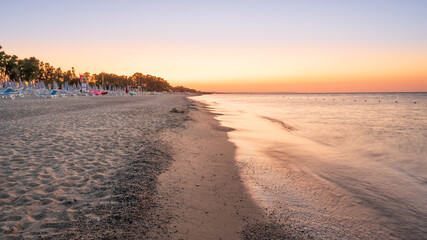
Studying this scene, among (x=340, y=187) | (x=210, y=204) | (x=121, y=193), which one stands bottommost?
(x=340, y=187)

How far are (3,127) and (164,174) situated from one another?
8.79m

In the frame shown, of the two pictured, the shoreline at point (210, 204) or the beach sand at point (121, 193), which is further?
the shoreline at point (210, 204)

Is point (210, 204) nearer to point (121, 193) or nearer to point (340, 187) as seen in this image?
point (121, 193)

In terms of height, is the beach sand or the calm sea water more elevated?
the beach sand

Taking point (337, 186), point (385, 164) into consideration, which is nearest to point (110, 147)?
point (337, 186)

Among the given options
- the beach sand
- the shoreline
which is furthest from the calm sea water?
the beach sand

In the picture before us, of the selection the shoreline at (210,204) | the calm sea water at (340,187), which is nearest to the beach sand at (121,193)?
the shoreline at (210,204)

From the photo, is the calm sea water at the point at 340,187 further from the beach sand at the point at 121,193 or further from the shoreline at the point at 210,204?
the beach sand at the point at 121,193

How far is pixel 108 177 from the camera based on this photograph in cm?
482

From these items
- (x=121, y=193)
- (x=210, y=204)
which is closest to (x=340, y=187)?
(x=210, y=204)

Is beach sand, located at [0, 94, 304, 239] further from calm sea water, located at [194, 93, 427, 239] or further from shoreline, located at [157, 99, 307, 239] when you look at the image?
calm sea water, located at [194, 93, 427, 239]

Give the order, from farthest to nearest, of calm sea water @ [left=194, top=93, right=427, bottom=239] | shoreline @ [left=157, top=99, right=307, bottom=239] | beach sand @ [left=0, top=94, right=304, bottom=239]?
calm sea water @ [left=194, top=93, right=427, bottom=239], shoreline @ [left=157, top=99, right=307, bottom=239], beach sand @ [left=0, top=94, right=304, bottom=239]

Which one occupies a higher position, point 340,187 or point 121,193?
point 121,193

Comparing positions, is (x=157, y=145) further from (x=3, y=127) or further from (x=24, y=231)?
(x=3, y=127)
